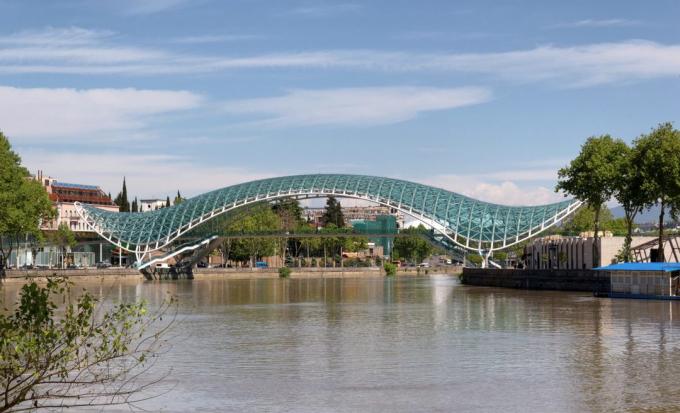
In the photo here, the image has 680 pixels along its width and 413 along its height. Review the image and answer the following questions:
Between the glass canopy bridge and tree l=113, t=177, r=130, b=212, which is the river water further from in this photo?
tree l=113, t=177, r=130, b=212

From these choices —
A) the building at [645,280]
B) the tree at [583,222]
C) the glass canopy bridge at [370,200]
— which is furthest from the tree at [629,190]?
the tree at [583,222]

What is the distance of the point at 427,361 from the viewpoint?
2839cm

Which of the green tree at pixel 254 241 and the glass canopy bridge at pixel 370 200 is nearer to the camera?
the glass canopy bridge at pixel 370 200

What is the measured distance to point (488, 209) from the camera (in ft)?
424

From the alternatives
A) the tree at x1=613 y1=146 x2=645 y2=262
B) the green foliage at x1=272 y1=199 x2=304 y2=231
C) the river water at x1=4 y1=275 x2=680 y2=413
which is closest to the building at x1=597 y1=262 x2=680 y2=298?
the river water at x1=4 y1=275 x2=680 y2=413

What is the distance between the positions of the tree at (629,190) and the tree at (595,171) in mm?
785

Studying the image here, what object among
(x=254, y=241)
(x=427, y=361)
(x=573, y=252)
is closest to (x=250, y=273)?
(x=254, y=241)

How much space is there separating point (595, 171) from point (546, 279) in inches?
340

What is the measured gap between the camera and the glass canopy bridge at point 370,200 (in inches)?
4899

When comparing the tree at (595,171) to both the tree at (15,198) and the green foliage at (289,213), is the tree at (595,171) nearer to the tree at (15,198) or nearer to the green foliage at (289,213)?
the tree at (15,198)

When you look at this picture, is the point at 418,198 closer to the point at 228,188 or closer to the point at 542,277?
the point at 228,188

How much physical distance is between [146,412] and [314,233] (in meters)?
112

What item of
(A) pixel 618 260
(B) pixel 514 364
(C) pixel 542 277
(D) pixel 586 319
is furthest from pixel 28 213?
(B) pixel 514 364

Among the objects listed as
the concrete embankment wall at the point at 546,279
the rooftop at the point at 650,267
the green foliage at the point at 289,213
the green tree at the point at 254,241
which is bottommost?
the concrete embankment wall at the point at 546,279
